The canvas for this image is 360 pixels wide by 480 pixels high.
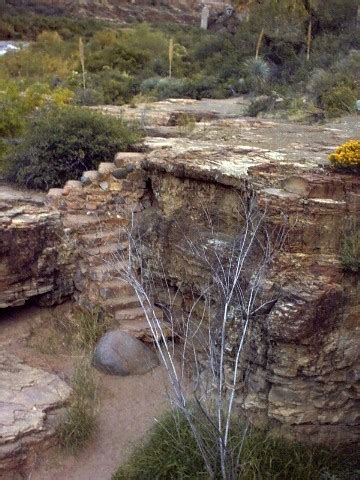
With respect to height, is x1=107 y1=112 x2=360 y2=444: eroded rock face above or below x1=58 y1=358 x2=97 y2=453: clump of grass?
above

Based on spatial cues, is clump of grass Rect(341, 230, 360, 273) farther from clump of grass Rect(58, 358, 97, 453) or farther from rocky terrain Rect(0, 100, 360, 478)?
clump of grass Rect(58, 358, 97, 453)

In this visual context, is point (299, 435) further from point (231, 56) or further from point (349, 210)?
point (231, 56)

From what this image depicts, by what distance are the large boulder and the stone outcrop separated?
121cm

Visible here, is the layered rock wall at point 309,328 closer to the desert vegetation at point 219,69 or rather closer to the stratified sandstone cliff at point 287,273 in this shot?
the stratified sandstone cliff at point 287,273

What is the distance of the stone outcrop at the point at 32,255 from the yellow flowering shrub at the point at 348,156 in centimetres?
322

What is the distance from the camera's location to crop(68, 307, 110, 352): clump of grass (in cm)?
740

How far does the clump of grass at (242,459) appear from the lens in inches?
210

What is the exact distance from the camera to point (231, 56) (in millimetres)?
20156

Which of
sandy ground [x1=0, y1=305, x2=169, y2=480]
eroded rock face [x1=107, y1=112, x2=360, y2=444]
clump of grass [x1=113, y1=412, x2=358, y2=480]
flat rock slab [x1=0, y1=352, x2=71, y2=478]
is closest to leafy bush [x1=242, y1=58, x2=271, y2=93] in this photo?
eroded rock face [x1=107, y1=112, x2=360, y2=444]

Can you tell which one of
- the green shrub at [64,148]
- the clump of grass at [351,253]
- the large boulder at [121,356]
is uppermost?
the green shrub at [64,148]

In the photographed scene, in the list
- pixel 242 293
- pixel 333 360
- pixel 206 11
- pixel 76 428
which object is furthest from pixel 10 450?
pixel 206 11

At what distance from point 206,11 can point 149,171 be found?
30.2 metres

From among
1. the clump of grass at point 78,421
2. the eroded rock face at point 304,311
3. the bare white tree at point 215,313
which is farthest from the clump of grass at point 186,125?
the clump of grass at point 78,421

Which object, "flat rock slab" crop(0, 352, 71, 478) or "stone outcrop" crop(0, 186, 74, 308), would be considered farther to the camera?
"stone outcrop" crop(0, 186, 74, 308)
